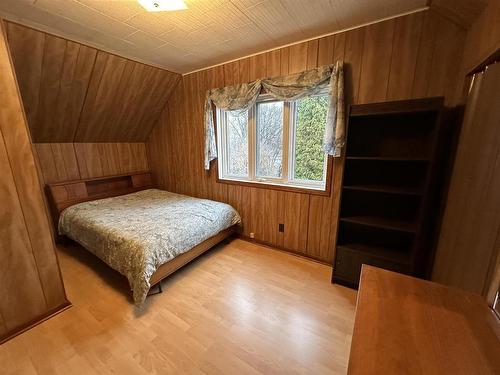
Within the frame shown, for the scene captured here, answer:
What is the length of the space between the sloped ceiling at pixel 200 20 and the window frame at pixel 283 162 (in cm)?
64

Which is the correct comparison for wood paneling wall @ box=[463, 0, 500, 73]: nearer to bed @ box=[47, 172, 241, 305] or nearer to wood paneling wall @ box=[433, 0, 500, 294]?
wood paneling wall @ box=[433, 0, 500, 294]

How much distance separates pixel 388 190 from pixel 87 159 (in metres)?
4.07

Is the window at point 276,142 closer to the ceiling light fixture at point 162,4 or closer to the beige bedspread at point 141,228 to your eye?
the beige bedspread at point 141,228

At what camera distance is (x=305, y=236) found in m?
2.56

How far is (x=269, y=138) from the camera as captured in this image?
2.75 meters

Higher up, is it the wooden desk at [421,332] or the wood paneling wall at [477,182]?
the wood paneling wall at [477,182]

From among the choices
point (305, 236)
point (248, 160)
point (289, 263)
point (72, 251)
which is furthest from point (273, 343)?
point (72, 251)


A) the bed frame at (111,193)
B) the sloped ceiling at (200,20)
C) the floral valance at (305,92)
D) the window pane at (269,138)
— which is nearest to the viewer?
the sloped ceiling at (200,20)

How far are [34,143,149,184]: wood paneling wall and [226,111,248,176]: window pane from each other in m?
1.97

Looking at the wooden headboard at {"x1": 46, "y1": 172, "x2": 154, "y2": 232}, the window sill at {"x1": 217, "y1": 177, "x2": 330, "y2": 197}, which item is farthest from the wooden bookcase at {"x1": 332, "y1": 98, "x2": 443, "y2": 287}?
the wooden headboard at {"x1": 46, "y1": 172, "x2": 154, "y2": 232}

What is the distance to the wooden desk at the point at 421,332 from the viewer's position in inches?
23.3

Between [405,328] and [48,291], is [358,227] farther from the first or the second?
[48,291]

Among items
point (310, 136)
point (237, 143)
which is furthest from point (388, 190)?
point (237, 143)

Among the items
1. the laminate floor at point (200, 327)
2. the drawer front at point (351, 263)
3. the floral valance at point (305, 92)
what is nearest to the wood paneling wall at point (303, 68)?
the floral valance at point (305, 92)
